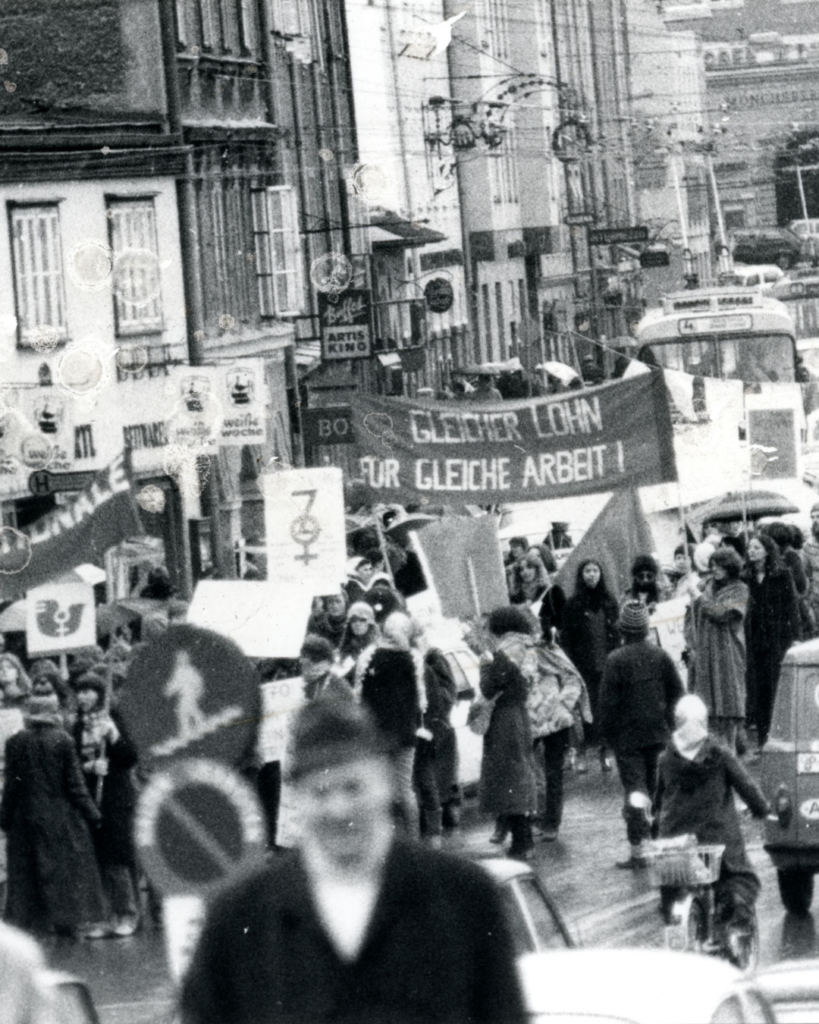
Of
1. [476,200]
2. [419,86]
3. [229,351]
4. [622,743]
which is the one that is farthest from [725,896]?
[476,200]

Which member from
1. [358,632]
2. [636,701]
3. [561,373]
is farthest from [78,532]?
[561,373]

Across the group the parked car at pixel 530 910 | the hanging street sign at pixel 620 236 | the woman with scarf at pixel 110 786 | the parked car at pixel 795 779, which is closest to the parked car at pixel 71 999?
the parked car at pixel 530 910

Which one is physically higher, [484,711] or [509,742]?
[484,711]

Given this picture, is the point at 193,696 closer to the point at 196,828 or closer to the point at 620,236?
the point at 196,828

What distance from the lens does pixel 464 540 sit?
17.5 metres

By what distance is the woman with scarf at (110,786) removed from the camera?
13.9 m

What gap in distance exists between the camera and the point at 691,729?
11945 mm

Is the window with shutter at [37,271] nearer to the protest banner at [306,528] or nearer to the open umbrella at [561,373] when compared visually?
the protest banner at [306,528]

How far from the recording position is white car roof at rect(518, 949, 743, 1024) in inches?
245

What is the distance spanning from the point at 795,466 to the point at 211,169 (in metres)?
13.4

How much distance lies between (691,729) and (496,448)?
6673mm

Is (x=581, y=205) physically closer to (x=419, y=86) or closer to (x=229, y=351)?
(x=419, y=86)

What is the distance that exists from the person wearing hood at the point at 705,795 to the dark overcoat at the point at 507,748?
324 centimetres

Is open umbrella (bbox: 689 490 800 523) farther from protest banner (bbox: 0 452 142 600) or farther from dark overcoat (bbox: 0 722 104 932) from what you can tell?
dark overcoat (bbox: 0 722 104 932)
